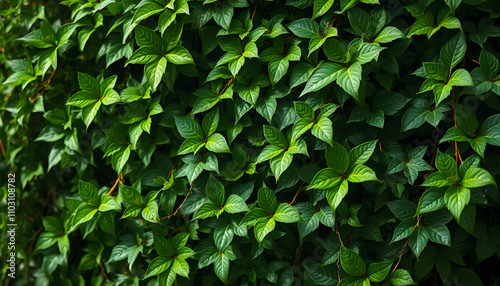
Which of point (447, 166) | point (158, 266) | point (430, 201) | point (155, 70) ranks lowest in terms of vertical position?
point (158, 266)

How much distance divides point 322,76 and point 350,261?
2.03ft

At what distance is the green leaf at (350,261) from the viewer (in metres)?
1.60

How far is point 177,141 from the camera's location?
6.20 feet

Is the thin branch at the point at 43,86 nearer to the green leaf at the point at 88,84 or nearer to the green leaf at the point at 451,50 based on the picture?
the green leaf at the point at 88,84

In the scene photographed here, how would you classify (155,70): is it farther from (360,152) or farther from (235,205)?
(360,152)

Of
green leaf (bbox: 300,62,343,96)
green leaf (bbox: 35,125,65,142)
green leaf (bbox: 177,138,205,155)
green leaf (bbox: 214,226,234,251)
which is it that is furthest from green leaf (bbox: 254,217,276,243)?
green leaf (bbox: 35,125,65,142)

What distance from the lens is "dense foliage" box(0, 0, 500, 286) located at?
156 centimetres

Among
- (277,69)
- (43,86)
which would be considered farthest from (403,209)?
(43,86)

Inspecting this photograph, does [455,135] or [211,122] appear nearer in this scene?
[455,135]

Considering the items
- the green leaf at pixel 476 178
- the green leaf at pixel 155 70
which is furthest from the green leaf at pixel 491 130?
the green leaf at pixel 155 70

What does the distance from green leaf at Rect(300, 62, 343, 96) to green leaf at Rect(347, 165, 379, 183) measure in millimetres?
291

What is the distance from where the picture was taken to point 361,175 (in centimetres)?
154

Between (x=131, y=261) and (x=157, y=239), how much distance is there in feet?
0.54

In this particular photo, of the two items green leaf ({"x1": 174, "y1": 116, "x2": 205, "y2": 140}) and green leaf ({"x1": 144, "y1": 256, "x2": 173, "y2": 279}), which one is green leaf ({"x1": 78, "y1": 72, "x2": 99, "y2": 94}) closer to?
green leaf ({"x1": 174, "y1": 116, "x2": 205, "y2": 140})
